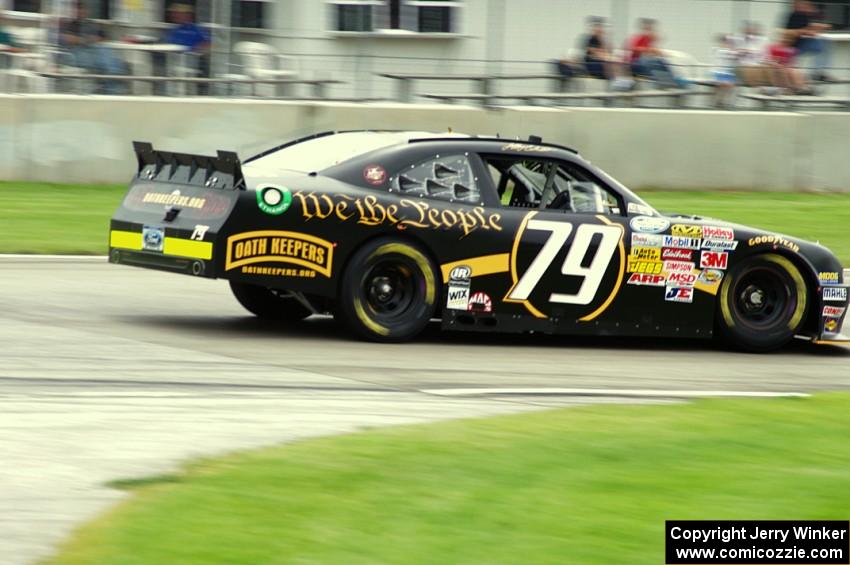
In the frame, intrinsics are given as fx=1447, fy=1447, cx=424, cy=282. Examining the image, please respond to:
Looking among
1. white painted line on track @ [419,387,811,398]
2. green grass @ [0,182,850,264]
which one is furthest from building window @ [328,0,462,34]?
white painted line on track @ [419,387,811,398]

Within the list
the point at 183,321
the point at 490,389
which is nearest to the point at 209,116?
the point at 183,321

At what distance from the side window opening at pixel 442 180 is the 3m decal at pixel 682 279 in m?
1.50

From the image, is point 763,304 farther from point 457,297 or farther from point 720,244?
point 457,297

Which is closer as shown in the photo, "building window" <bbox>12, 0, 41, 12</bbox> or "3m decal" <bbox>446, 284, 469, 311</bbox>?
"3m decal" <bbox>446, 284, 469, 311</bbox>

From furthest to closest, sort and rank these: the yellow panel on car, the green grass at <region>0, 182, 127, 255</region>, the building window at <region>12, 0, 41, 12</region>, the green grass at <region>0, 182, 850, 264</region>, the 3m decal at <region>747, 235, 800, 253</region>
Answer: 1. the building window at <region>12, 0, 41, 12</region>
2. the green grass at <region>0, 182, 850, 264</region>
3. the green grass at <region>0, 182, 127, 255</region>
4. the 3m decal at <region>747, 235, 800, 253</region>
5. the yellow panel on car

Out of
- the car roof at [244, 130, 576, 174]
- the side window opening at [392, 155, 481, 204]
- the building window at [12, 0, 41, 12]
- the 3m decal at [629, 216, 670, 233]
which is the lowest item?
the 3m decal at [629, 216, 670, 233]

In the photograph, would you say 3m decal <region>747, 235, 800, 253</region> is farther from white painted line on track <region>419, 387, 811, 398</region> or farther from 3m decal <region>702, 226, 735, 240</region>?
white painted line on track <region>419, 387, 811, 398</region>

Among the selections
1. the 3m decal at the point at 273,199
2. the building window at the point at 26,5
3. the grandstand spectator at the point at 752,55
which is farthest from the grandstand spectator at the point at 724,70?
the 3m decal at the point at 273,199

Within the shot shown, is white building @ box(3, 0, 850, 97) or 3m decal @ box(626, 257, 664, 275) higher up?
white building @ box(3, 0, 850, 97)

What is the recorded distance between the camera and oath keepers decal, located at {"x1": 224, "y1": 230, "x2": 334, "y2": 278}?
9.28 meters

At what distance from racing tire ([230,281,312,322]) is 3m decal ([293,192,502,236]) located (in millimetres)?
1403

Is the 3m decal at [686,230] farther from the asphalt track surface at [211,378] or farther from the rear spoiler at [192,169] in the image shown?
the rear spoiler at [192,169]

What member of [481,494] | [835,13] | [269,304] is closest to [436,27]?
[835,13]

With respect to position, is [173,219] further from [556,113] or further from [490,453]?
[556,113]
